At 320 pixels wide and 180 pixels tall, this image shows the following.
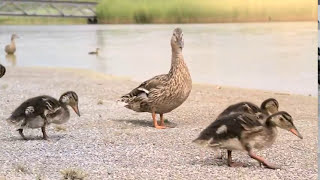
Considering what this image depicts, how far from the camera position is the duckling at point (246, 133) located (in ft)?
16.6

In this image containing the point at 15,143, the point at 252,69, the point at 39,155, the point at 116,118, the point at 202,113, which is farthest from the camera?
the point at 252,69

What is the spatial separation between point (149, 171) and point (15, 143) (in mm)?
1792

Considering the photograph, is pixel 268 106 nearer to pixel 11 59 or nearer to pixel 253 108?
pixel 253 108

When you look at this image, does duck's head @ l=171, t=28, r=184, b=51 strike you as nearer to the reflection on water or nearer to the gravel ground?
the gravel ground

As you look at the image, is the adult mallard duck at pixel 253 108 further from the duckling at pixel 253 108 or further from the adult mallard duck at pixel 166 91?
the adult mallard duck at pixel 166 91

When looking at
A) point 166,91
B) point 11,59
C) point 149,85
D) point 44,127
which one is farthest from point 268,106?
point 11,59

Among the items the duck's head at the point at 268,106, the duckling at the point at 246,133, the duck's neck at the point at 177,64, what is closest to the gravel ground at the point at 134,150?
the duckling at the point at 246,133

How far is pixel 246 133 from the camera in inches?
199

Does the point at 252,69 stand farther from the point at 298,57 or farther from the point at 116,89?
the point at 116,89

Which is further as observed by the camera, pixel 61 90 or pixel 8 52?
pixel 8 52

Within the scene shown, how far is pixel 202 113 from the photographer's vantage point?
907cm

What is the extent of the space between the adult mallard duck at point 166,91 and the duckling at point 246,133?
89.8 inches

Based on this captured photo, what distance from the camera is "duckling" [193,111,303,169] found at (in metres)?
5.07

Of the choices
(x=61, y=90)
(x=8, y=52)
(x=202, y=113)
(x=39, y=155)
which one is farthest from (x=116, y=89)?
(x=8, y=52)
